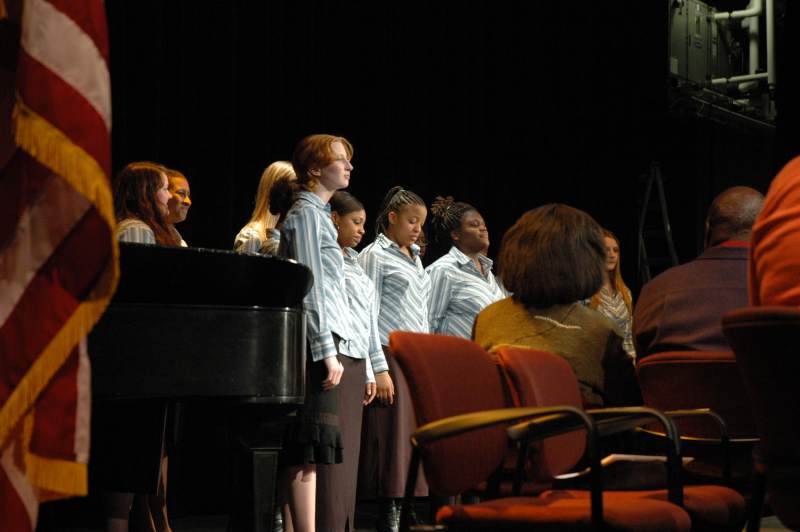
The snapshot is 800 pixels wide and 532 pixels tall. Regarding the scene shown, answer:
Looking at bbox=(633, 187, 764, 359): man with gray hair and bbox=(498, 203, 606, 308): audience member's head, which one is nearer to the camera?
bbox=(498, 203, 606, 308): audience member's head

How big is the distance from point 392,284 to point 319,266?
4.99 ft

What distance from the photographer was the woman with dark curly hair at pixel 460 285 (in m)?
5.25

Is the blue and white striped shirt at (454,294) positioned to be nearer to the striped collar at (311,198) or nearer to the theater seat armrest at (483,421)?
the striped collar at (311,198)

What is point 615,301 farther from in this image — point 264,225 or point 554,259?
point 554,259

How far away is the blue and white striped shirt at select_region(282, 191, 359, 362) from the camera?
11.8ft

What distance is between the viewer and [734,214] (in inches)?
129

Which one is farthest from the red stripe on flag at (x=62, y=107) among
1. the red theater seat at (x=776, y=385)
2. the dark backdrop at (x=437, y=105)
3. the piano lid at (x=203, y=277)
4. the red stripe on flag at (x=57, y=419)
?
the dark backdrop at (x=437, y=105)

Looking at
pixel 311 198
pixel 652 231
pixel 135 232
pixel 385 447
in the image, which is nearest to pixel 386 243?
pixel 385 447

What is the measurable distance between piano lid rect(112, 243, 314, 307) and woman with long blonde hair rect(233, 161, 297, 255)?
1715 mm

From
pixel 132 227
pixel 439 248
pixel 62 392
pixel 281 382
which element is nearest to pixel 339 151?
pixel 132 227

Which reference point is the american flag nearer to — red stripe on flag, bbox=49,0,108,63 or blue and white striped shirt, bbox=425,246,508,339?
red stripe on flag, bbox=49,0,108,63

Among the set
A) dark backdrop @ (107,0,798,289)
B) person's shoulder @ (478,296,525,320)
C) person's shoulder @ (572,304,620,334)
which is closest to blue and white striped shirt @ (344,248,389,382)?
person's shoulder @ (478,296,525,320)

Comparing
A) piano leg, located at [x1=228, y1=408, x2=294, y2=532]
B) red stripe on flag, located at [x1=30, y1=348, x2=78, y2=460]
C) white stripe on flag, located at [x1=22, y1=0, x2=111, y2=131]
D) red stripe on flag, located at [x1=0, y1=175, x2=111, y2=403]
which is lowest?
piano leg, located at [x1=228, y1=408, x2=294, y2=532]

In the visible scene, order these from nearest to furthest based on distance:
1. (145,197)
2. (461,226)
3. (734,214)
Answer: (734,214), (145,197), (461,226)
